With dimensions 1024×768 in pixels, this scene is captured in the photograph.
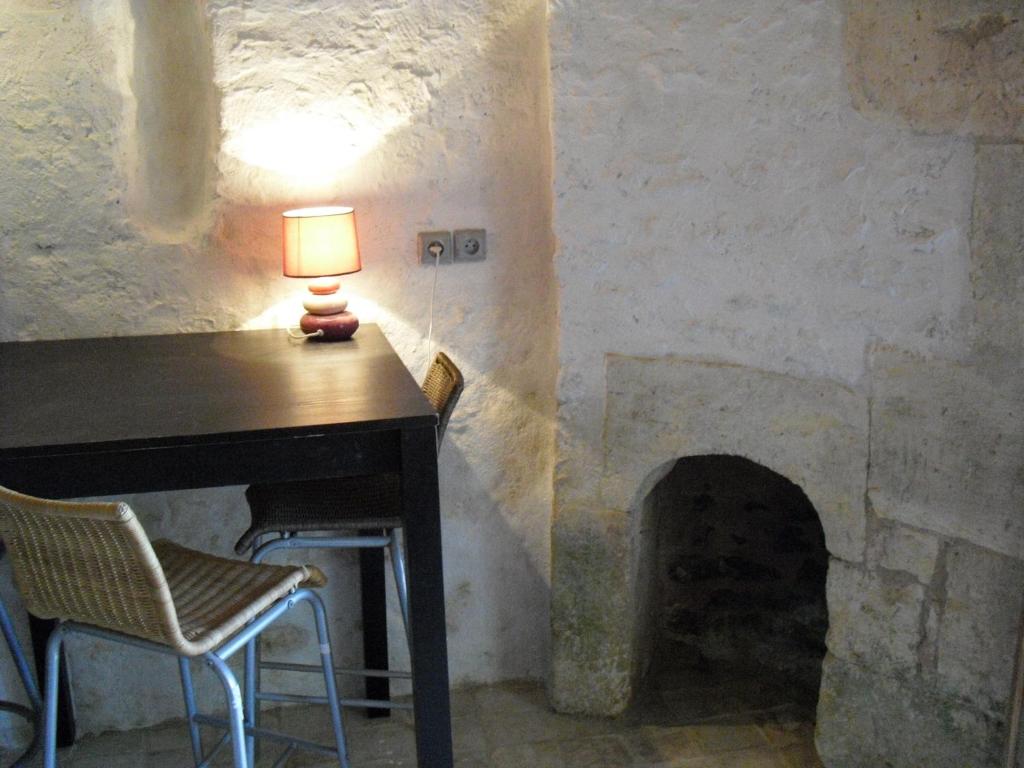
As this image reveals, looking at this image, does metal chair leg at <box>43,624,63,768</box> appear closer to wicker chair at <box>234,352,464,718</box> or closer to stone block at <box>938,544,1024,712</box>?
wicker chair at <box>234,352,464,718</box>

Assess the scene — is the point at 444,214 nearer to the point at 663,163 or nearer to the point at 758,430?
the point at 663,163

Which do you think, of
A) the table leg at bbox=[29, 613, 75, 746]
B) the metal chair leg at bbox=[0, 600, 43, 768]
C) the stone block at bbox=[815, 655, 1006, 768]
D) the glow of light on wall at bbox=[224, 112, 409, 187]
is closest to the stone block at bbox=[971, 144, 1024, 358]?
the stone block at bbox=[815, 655, 1006, 768]

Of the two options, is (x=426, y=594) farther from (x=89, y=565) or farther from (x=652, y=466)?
(x=652, y=466)

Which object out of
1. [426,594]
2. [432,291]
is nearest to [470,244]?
→ [432,291]

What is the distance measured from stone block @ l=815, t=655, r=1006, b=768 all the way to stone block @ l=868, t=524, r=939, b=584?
0.93 feet

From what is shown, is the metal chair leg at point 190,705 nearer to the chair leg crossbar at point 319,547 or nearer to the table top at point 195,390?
the chair leg crossbar at point 319,547

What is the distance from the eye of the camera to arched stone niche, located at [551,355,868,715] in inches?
106

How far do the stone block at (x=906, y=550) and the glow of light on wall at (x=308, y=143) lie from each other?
163cm

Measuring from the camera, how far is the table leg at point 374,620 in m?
3.10

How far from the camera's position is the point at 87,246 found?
9.42 feet

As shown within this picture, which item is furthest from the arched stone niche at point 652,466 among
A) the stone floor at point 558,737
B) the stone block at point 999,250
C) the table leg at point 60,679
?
the table leg at point 60,679

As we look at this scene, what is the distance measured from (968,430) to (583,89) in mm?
1236

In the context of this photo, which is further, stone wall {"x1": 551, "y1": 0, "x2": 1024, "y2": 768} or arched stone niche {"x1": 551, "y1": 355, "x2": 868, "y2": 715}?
arched stone niche {"x1": 551, "y1": 355, "x2": 868, "y2": 715}

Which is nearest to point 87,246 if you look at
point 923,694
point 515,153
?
point 515,153
